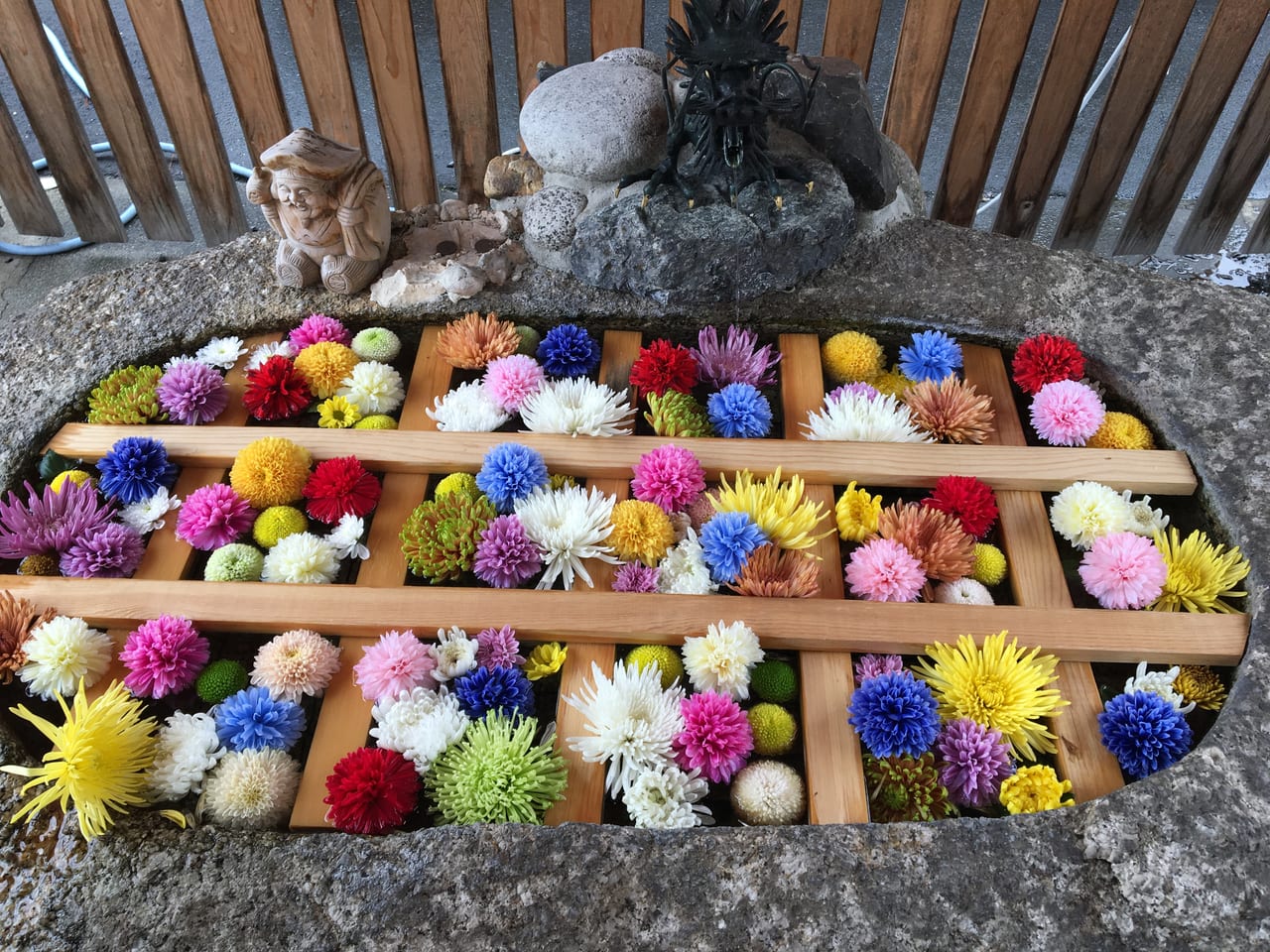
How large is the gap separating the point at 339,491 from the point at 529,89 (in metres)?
1.48

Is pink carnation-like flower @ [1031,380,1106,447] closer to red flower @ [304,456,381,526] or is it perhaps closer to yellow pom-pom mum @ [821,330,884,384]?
yellow pom-pom mum @ [821,330,884,384]

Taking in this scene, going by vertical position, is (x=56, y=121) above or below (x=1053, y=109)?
below

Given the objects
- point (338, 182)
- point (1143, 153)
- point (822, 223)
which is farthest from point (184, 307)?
point (1143, 153)

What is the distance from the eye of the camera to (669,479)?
4.80 feet

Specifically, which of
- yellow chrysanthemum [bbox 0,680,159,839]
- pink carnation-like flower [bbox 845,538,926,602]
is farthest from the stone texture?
pink carnation-like flower [bbox 845,538,926,602]

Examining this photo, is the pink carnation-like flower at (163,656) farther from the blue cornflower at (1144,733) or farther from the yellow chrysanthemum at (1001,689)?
the blue cornflower at (1144,733)

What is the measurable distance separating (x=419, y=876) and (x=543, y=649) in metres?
0.34

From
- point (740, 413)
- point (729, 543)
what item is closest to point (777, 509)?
point (729, 543)

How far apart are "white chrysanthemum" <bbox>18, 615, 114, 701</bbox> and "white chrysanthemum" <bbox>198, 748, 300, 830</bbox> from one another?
0.79ft

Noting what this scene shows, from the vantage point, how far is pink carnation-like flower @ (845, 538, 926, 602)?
4.44 feet

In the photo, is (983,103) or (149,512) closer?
(149,512)

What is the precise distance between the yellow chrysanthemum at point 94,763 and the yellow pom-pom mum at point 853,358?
47.0 inches

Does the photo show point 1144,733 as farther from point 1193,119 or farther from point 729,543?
point 1193,119

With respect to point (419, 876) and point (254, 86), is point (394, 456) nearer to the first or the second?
point (419, 876)
